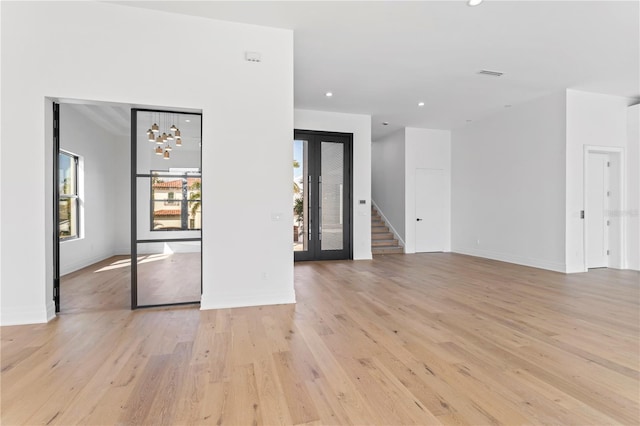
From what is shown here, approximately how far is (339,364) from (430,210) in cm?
749

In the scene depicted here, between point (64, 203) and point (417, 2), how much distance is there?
706cm

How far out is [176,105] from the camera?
3.79 meters

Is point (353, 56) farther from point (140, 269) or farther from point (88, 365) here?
point (88, 365)

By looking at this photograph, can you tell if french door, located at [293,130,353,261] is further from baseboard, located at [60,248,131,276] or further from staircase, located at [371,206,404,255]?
baseboard, located at [60,248,131,276]

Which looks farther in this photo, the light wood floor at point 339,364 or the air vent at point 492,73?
the air vent at point 492,73

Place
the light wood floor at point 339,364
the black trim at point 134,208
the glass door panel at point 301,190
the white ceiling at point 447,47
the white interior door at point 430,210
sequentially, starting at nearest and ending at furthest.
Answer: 1. the light wood floor at point 339,364
2. the white ceiling at point 447,47
3. the black trim at point 134,208
4. the glass door panel at point 301,190
5. the white interior door at point 430,210

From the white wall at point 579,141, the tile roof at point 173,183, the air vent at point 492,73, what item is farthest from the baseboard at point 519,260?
the tile roof at point 173,183

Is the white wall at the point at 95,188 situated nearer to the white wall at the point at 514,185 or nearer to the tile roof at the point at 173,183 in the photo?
the tile roof at the point at 173,183

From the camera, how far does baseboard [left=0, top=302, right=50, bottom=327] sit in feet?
11.0

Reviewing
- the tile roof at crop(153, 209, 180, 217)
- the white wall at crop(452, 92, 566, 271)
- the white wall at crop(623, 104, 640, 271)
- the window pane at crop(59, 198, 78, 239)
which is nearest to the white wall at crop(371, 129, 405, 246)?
the white wall at crop(452, 92, 566, 271)

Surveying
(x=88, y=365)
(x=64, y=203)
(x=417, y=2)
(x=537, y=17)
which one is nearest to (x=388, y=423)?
(x=88, y=365)

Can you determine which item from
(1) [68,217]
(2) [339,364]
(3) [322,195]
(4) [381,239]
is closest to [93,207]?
(1) [68,217]

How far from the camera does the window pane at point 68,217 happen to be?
621 centimetres

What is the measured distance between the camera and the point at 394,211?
9.55 metres
